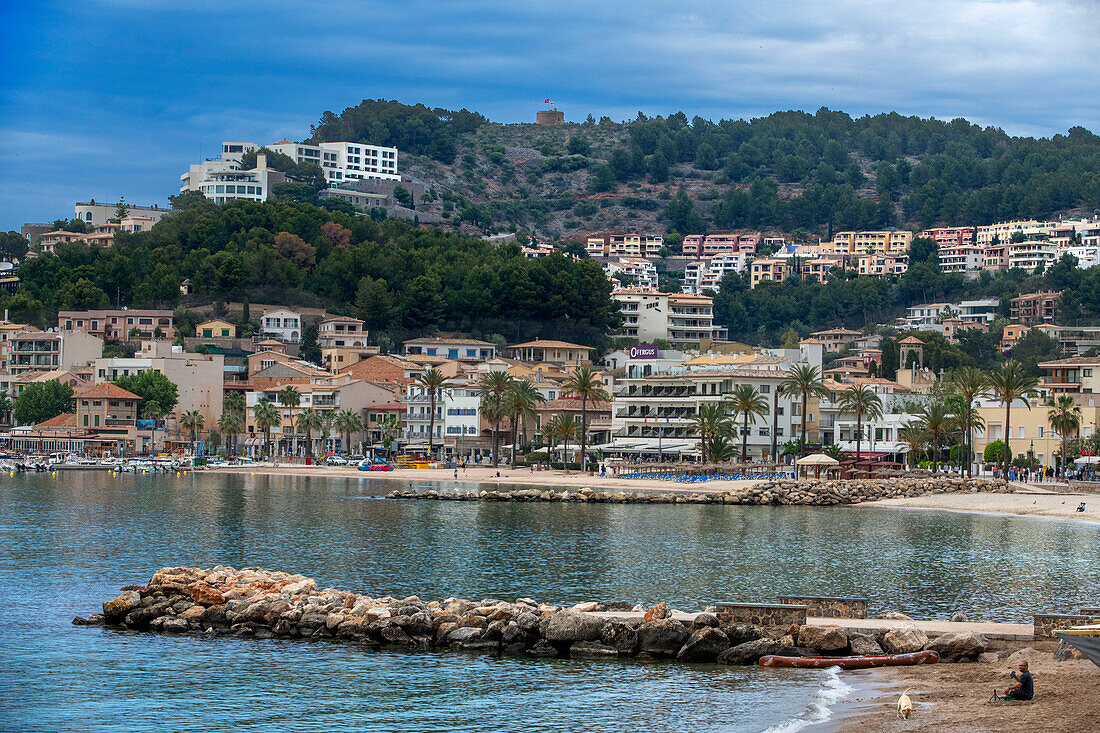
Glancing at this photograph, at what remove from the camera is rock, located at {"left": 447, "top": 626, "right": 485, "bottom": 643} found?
26578 mm

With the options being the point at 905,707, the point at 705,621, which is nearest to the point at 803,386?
the point at 705,621

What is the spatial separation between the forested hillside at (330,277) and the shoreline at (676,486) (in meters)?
35.1

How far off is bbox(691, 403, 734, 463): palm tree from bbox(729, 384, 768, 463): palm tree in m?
0.96

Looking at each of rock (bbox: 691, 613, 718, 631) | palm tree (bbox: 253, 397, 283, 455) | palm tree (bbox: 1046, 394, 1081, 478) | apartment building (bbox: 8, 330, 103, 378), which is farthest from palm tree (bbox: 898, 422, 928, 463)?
apartment building (bbox: 8, 330, 103, 378)

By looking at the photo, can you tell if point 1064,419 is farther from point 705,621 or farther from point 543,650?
point 543,650

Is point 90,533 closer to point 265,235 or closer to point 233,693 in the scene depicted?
point 233,693

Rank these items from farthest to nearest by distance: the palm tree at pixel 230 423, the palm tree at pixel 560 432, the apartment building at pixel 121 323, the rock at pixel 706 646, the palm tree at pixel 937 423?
the apartment building at pixel 121 323 → the palm tree at pixel 230 423 → the palm tree at pixel 560 432 → the palm tree at pixel 937 423 → the rock at pixel 706 646

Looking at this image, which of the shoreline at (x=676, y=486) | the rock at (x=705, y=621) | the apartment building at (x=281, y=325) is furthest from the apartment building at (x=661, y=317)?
the rock at (x=705, y=621)

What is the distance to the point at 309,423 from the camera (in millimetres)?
101938

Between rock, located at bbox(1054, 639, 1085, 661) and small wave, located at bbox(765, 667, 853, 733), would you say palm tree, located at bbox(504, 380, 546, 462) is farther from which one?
rock, located at bbox(1054, 639, 1085, 661)

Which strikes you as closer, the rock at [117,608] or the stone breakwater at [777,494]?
the rock at [117,608]

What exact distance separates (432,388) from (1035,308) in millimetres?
96538

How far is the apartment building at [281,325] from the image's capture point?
12875 cm

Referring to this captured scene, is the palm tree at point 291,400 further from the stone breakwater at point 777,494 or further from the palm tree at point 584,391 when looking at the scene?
the stone breakwater at point 777,494
